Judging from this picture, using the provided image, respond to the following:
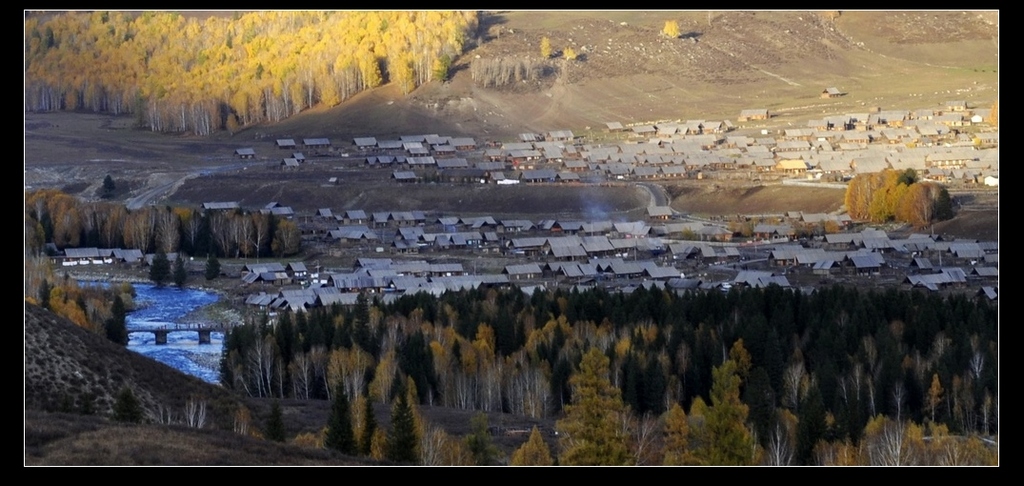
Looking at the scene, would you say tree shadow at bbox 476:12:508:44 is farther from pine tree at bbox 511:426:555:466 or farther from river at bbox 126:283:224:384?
pine tree at bbox 511:426:555:466

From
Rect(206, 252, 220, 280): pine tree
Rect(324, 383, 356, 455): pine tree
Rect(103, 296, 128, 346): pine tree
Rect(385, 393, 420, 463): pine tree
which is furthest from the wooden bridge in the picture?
Rect(385, 393, 420, 463): pine tree

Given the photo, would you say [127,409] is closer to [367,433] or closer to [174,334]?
[367,433]

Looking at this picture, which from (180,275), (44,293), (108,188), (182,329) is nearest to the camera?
(44,293)

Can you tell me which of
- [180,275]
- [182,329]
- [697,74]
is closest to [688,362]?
[182,329]

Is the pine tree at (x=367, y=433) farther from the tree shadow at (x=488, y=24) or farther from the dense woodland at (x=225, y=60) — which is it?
the tree shadow at (x=488, y=24)
